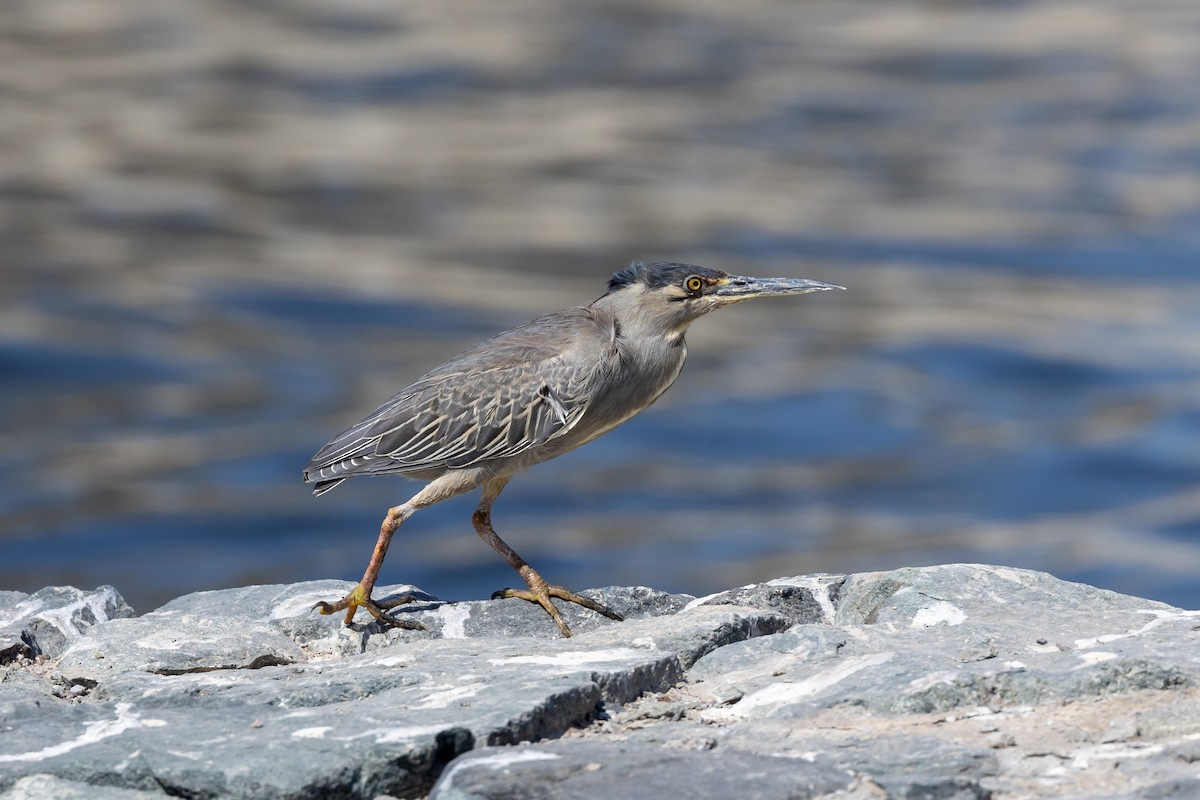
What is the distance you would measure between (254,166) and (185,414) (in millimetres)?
8767

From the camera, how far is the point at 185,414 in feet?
88.3

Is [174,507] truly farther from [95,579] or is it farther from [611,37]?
[611,37]

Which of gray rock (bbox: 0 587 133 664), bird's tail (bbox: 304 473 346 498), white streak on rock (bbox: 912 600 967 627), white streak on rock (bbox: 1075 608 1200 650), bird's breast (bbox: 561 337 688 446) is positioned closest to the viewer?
white streak on rock (bbox: 1075 608 1200 650)

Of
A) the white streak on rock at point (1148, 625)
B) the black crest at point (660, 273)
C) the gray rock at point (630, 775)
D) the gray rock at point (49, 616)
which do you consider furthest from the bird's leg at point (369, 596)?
the white streak on rock at point (1148, 625)

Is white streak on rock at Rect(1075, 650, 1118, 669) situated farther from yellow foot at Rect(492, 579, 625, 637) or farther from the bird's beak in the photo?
the bird's beak

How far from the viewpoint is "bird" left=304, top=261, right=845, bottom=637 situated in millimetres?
7824

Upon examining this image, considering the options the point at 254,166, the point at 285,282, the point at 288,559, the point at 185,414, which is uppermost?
the point at 254,166

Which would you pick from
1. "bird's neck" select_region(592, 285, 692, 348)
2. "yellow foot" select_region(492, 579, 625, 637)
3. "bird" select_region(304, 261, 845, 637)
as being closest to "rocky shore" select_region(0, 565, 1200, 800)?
"yellow foot" select_region(492, 579, 625, 637)

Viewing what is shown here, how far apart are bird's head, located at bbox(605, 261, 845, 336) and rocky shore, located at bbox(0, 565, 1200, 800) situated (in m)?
1.43

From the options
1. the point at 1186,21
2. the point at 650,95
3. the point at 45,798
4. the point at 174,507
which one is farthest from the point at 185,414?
the point at 1186,21

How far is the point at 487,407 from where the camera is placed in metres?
7.93

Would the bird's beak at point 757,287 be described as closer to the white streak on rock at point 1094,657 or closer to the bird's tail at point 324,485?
the bird's tail at point 324,485

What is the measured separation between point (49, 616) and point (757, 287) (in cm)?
352

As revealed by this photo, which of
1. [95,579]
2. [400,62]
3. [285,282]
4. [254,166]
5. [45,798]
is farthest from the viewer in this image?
[400,62]
